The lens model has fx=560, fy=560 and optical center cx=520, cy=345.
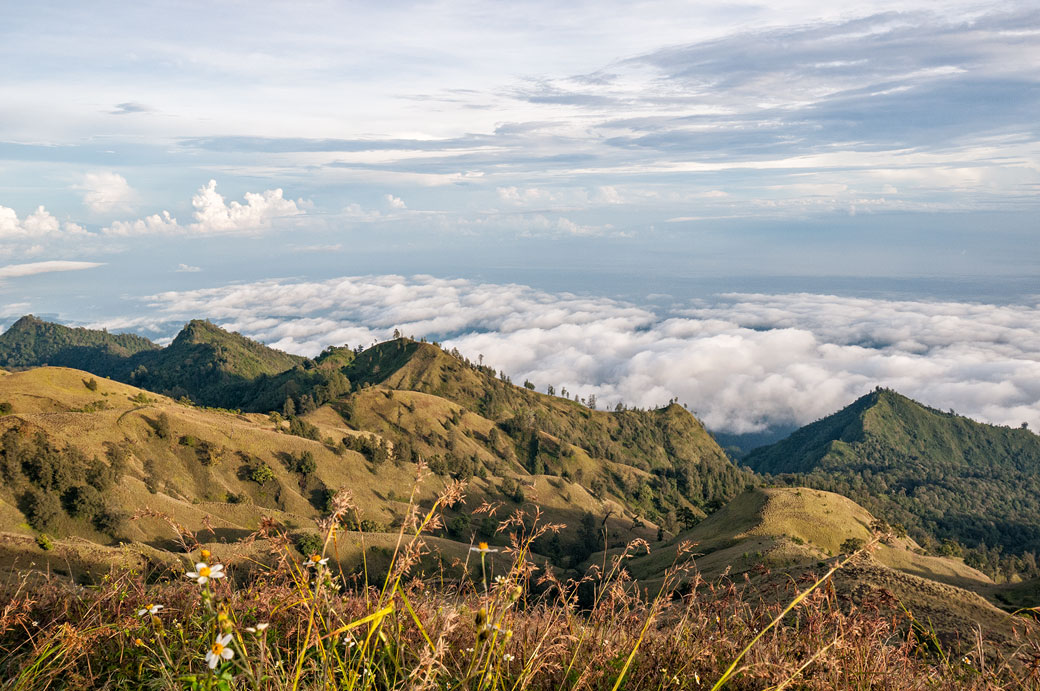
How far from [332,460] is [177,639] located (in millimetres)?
98107

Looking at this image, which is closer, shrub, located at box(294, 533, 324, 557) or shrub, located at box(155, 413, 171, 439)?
shrub, located at box(294, 533, 324, 557)

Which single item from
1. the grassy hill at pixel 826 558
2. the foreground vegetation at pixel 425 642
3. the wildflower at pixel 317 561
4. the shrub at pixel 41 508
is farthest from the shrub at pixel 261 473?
the wildflower at pixel 317 561

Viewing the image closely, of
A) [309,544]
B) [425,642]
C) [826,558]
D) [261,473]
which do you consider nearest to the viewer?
[425,642]

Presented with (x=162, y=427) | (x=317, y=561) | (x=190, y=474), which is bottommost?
(x=190, y=474)

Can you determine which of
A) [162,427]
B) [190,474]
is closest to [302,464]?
[190,474]

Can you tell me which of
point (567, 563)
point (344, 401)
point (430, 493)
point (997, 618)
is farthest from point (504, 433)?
point (997, 618)

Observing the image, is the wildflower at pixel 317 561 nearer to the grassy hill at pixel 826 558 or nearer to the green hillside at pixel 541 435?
the grassy hill at pixel 826 558

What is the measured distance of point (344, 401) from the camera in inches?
5522

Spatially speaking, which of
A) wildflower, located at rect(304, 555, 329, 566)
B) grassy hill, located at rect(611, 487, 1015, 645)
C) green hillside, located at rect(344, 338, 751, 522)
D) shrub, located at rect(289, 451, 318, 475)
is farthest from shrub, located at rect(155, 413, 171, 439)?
wildflower, located at rect(304, 555, 329, 566)

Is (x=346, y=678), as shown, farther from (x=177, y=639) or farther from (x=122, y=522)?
(x=122, y=522)

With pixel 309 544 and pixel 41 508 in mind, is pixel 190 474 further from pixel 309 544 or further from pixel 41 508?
pixel 309 544

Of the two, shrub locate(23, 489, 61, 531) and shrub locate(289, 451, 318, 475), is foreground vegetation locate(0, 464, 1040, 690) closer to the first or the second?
shrub locate(23, 489, 61, 531)

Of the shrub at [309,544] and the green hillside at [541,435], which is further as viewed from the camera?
the green hillside at [541,435]

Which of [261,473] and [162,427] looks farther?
[261,473]
